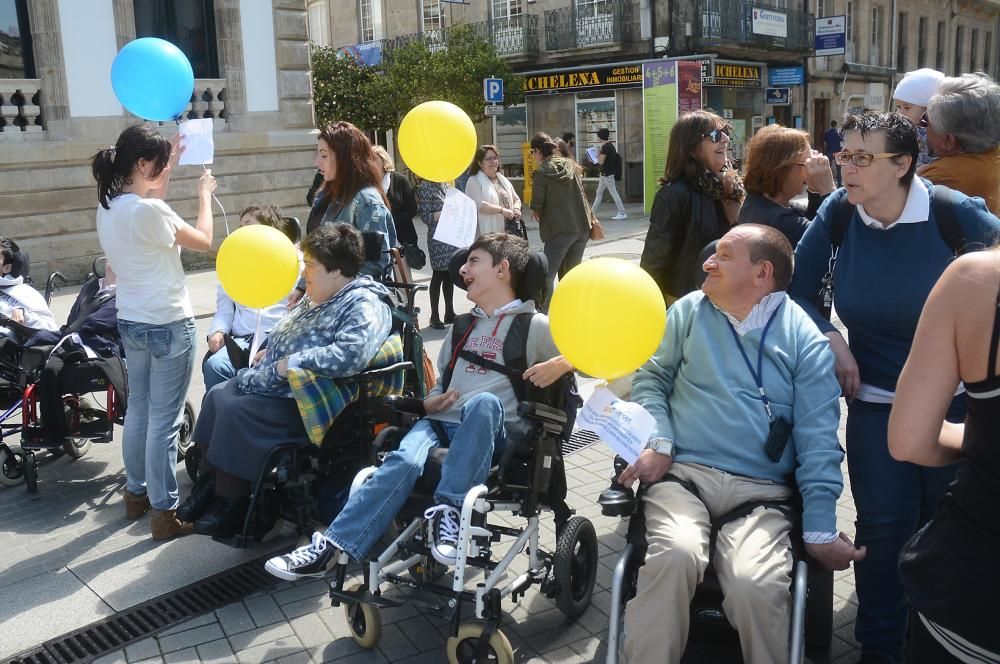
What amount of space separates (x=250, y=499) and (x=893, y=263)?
2745 mm

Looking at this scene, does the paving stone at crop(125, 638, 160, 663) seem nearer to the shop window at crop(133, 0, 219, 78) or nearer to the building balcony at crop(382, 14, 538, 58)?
the shop window at crop(133, 0, 219, 78)

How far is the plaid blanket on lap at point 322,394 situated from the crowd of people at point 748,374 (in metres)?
0.02

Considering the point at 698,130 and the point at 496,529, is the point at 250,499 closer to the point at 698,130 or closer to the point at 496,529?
the point at 496,529

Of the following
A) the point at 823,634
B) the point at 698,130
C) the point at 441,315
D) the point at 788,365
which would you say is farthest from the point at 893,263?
the point at 441,315

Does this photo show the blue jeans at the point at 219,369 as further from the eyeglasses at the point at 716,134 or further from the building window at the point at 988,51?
the building window at the point at 988,51

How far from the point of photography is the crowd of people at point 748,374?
1876 millimetres

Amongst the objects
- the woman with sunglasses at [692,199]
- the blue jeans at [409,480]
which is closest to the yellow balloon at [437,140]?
the woman with sunglasses at [692,199]

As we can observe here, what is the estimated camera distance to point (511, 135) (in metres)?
27.9

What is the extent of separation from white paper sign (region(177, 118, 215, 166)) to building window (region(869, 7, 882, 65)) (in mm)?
34153

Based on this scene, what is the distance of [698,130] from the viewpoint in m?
4.42

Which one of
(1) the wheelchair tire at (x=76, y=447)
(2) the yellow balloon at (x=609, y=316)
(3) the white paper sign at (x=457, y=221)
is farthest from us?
(1) the wheelchair tire at (x=76, y=447)

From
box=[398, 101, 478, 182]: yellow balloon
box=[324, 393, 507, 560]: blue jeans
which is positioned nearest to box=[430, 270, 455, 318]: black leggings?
box=[398, 101, 478, 182]: yellow balloon

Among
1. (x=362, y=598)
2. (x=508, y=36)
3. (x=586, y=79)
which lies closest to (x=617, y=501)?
(x=362, y=598)

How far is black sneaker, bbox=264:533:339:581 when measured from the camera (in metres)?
3.36
